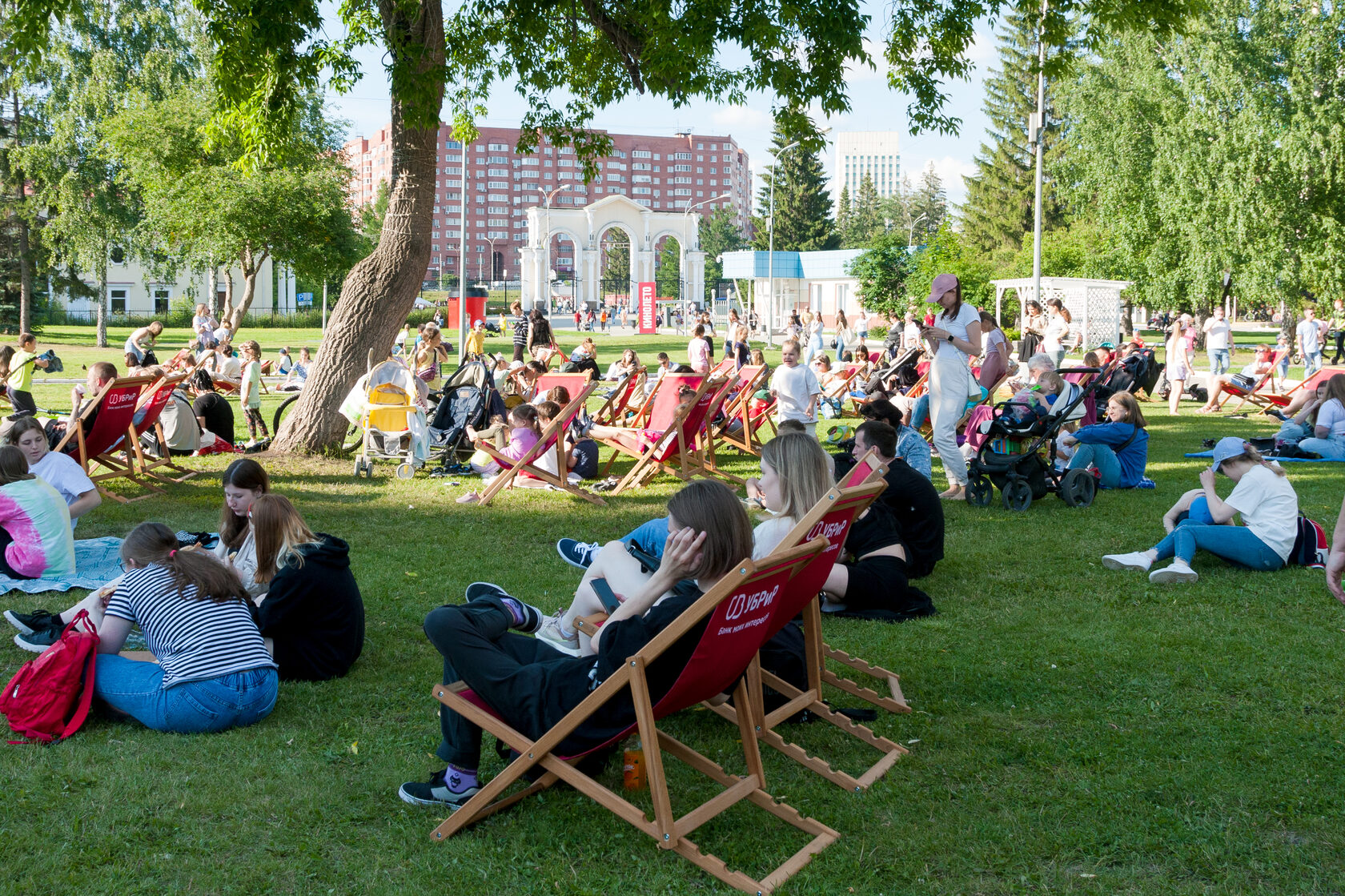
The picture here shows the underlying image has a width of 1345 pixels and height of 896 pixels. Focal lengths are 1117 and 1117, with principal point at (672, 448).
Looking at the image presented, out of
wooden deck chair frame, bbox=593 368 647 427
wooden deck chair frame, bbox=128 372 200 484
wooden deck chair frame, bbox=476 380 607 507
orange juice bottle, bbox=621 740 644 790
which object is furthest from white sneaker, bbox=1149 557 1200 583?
wooden deck chair frame, bbox=128 372 200 484

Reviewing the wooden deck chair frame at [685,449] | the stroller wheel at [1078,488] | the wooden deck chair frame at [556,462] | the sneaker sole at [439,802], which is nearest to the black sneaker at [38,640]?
the sneaker sole at [439,802]

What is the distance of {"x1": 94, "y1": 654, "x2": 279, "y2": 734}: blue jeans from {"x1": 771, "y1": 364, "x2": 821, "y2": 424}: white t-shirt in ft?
24.4

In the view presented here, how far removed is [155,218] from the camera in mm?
31703

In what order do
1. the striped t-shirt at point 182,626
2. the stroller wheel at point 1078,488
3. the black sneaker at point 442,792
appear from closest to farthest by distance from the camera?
the black sneaker at point 442,792 → the striped t-shirt at point 182,626 → the stroller wheel at point 1078,488

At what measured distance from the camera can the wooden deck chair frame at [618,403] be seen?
40.1ft

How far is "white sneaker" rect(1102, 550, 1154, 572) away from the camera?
22.2 feet

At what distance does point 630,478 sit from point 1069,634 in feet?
16.6

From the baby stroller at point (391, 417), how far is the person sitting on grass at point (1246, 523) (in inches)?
258

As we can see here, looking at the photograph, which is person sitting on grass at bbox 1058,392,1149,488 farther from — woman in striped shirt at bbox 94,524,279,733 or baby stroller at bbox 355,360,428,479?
woman in striped shirt at bbox 94,524,279,733

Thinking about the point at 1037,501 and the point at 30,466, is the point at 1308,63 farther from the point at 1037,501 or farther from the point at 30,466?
the point at 30,466

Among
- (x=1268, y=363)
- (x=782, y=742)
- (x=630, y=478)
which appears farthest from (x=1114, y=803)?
(x=1268, y=363)

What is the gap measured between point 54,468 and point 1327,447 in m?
11.6

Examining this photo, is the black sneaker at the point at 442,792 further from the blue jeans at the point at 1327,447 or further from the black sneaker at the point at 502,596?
the blue jeans at the point at 1327,447

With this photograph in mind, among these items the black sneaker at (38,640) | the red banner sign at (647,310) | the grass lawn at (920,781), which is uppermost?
the red banner sign at (647,310)
